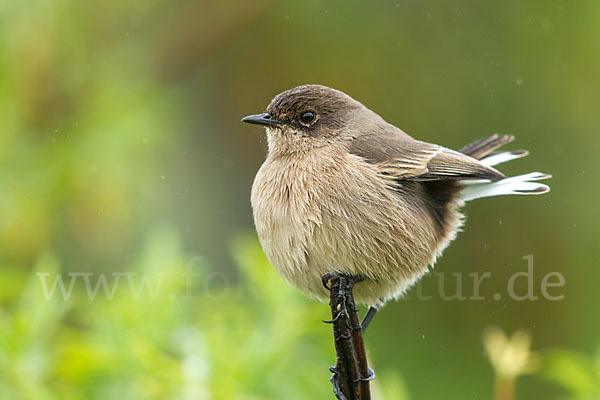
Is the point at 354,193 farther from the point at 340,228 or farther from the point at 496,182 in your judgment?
the point at 496,182

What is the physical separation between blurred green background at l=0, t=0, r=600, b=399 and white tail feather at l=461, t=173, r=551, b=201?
1317mm

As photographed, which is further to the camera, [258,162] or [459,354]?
[258,162]

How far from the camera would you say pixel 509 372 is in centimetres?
366

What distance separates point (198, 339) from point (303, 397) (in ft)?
1.98

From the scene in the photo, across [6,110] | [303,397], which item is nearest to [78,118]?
[6,110]

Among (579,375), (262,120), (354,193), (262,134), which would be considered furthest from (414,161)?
(262,134)

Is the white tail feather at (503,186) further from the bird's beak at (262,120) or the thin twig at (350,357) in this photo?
the thin twig at (350,357)

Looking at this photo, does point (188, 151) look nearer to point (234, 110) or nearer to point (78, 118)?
point (234, 110)

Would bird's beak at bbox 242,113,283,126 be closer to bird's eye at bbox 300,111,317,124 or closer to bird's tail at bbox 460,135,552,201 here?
bird's eye at bbox 300,111,317,124

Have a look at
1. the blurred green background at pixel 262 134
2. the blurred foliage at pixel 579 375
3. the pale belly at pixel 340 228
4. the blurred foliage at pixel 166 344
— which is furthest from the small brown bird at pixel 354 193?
the blurred green background at pixel 262 134

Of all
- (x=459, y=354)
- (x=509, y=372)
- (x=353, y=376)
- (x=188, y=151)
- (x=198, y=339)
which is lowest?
(x=353, y=376)

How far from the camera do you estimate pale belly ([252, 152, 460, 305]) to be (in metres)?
3.58

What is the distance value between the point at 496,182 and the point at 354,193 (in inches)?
38.0

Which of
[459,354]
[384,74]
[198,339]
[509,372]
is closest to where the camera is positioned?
[509,372]
